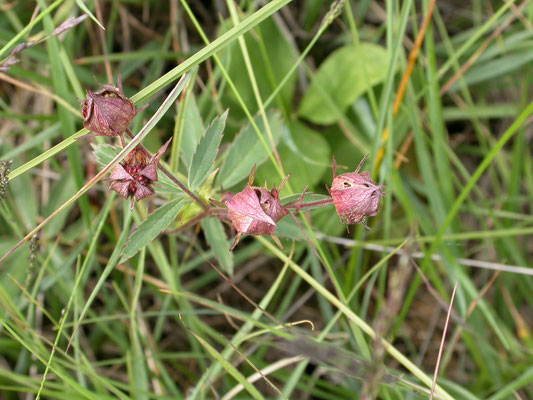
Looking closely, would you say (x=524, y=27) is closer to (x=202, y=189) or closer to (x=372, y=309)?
(x=372, y=309)

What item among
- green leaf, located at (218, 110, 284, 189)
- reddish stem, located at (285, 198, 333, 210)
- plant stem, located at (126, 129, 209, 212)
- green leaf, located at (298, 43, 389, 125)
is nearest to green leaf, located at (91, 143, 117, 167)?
plant stem, located at (126, 129, 209, 212)

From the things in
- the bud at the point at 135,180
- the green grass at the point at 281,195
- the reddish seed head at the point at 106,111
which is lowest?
the green grass at the point at 281,195

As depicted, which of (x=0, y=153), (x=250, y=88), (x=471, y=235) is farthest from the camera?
(x=250, y=88)

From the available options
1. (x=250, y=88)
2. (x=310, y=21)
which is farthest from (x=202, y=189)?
(x=310, y=21)

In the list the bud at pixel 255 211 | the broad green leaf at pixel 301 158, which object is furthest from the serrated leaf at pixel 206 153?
the broad green leaf at pixel 301 158

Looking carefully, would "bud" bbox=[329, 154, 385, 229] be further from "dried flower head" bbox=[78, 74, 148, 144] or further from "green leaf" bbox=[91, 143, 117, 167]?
"green leaf" bbox=[91, 143, 117, 167]

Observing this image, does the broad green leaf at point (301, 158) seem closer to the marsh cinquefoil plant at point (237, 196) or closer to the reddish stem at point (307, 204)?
the reddish stem at point (307, 204)
